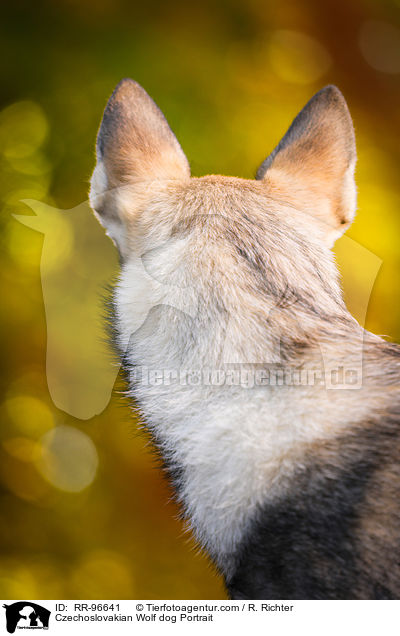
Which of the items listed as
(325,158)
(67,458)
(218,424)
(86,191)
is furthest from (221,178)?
(67,458)

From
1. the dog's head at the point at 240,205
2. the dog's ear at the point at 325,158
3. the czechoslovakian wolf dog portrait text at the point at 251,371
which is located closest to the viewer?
the czechoslovakian wolf dog portrait text at the point at 251,371

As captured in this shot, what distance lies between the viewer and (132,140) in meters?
1.31

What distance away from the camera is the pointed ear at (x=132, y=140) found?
1304 millimetres

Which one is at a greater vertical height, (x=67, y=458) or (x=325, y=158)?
(x=325, y=158)

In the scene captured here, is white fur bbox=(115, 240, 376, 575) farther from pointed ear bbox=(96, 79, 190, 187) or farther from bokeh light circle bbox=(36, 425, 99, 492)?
bokeh light circle bbox=(36, 425, 99, 492)

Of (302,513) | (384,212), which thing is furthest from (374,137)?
(302,513)

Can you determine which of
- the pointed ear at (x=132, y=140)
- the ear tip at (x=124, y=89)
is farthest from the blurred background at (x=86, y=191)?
the ear tip at (x=124, y=89)

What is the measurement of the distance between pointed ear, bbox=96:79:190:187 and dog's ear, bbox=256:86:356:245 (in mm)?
289

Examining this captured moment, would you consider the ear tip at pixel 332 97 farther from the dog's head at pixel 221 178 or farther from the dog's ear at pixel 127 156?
the dog's ear at pixel 127 156

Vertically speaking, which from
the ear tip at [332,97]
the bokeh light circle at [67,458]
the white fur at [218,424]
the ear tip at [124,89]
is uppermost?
the ear tip at [332,97]

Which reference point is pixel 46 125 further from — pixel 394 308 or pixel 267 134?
pixel 394 308
